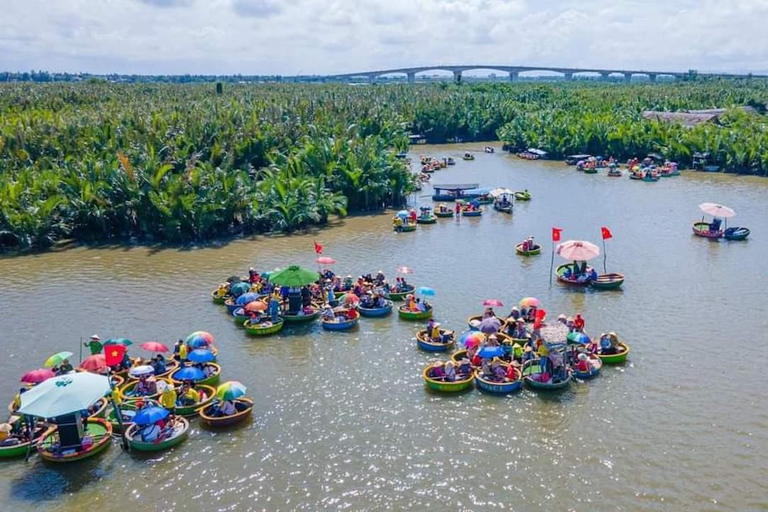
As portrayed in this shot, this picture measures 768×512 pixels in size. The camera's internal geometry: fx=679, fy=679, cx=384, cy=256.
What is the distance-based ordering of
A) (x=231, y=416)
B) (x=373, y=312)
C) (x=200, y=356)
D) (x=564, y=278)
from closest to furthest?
(x=231, y=416) < (x=200, y=356) < (x=373, y=312) < (x=564, y=278)

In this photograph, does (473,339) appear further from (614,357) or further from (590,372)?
(614,357)

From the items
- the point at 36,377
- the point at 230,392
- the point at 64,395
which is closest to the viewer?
the point at 64,395

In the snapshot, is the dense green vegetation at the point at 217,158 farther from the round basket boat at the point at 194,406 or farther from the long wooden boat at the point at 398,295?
the round basket boat at the point at 194,406

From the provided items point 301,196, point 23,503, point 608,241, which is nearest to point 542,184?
point 608,241

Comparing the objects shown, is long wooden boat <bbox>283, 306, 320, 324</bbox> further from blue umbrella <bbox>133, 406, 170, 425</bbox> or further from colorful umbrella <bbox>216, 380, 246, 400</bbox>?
blue umbrella <bbox>133, 406, 170, 425</bbox>

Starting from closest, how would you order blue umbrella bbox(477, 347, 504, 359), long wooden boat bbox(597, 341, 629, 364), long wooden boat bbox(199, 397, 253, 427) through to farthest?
1. long wooden boat bbox(199, 397, 253, 427)
2. blue umbrella bbox(477, 347, 504, 359)
3. long wooden boat bbox(597, 341, 629, 364)

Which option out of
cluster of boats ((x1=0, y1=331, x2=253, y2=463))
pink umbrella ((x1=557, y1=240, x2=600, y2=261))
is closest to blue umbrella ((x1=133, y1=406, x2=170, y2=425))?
cluster of boats ((x1=0, y1=331, x2=253, y2=463))

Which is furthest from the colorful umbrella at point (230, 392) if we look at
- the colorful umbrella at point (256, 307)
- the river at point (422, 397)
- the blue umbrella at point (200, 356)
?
the colorful umbrella at point (256, 307)

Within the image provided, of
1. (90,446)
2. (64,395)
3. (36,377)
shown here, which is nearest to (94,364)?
(36,377)
